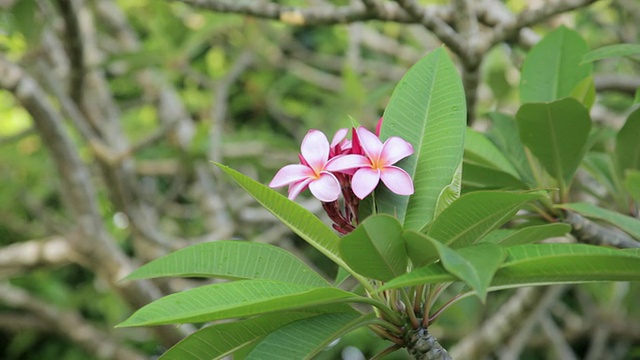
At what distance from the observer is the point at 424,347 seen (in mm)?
874

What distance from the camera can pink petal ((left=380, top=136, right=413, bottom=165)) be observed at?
2.89ft

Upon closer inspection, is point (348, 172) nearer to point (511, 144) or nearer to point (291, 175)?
point (291, 175)

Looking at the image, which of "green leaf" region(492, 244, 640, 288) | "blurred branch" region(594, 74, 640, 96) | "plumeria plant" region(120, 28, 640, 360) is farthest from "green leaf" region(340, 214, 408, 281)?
"blurred branch" region(594, 74, 640, 96)

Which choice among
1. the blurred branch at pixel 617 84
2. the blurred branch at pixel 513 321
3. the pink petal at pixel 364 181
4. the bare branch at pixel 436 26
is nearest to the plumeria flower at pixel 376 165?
the pink petal at pixel 364 181

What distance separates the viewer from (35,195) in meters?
3.51

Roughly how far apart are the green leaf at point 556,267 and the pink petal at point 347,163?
0.16 meters

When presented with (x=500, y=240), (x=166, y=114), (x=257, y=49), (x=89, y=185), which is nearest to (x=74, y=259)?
(x=89, y=185)

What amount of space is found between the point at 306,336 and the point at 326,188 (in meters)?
0.17

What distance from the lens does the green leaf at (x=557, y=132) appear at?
106cm

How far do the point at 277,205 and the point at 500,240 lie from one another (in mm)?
282

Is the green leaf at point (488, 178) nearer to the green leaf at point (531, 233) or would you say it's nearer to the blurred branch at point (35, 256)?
the green leaf at point (531, 233)

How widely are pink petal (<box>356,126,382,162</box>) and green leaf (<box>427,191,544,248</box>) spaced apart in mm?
110

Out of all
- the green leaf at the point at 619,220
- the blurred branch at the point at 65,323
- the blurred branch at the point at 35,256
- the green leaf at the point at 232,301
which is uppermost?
the green leaf at the point at 619,220

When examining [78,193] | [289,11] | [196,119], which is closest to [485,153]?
[289,11]
